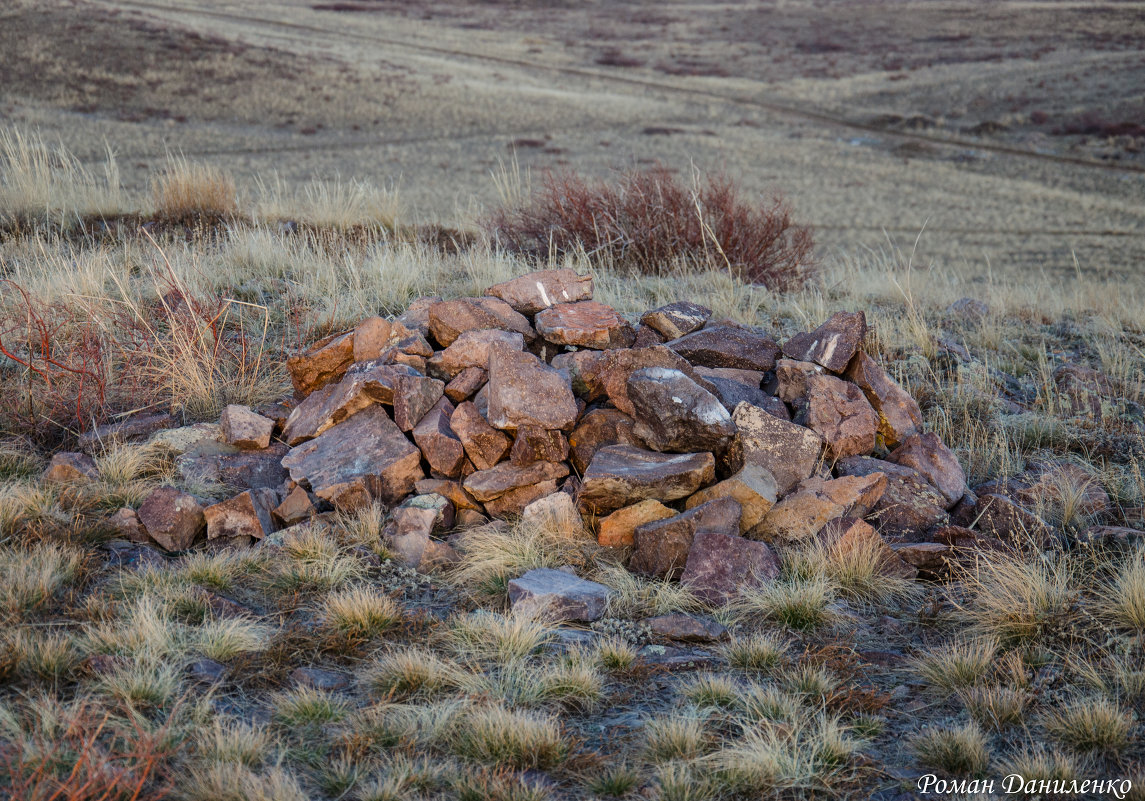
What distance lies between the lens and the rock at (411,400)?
4.22 meters

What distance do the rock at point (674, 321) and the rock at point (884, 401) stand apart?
0.97 m

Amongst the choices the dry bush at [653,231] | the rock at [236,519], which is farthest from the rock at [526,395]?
the dry bush at [653,231]

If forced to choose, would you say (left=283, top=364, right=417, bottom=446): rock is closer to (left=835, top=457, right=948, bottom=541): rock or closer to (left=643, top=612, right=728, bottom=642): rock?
(left=643, top=612, right=728, bottom=642): rock

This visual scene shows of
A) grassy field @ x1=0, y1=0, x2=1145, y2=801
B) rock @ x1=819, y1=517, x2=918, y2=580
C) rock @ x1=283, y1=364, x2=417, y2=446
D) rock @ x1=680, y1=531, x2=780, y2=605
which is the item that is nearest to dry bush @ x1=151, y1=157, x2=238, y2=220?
grassy field @ x1=0, y1=0, x2=1145, y2=801

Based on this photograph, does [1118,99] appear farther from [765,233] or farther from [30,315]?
[30,315]

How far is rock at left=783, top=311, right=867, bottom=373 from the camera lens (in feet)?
15.0

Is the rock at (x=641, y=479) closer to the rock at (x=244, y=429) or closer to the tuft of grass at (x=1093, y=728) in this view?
the tuft of grass at (x=1093, y=728)

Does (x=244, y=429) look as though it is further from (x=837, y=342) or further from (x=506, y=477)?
(x=837, y=342)

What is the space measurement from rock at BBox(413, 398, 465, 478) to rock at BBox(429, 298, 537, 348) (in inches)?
27.3

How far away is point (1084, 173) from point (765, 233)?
21.9m

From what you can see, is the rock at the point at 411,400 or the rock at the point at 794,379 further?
the rock at the point at 794,379

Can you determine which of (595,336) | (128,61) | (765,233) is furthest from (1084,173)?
(128,61)

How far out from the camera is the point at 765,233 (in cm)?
855

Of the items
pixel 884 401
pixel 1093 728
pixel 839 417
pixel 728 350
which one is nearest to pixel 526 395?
pixel 728 350
